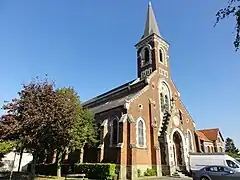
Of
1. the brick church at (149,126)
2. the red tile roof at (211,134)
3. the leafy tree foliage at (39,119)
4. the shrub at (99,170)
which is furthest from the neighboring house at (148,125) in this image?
the red tile roof at (211,134)

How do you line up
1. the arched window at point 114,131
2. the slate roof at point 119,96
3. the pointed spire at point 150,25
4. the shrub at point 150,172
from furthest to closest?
the pointed spire at point 150,25 → the slate roof at point 119,96 → the arched window at point 114,131 → the shrub at point 150,172

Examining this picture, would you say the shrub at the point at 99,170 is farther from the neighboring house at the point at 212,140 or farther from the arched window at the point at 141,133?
the neighboring house at the point at 212,140

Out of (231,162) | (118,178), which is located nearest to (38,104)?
(118,178)

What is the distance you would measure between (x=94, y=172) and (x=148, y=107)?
1167cm

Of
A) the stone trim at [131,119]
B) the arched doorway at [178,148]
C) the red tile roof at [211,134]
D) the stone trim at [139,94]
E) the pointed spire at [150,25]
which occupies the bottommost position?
the arched doorway at [178,148]

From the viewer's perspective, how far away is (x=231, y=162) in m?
22.0

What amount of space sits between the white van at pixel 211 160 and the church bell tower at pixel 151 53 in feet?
50.1

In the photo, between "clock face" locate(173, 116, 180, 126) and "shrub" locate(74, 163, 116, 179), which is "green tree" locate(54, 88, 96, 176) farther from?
"clock face" locate(173, 116, 180, 126)

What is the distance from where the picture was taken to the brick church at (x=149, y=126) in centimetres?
2608

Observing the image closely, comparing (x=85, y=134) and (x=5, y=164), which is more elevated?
(x=85, y=134)

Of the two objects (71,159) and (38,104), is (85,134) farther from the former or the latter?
(38,104)

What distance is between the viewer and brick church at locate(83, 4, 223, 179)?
2608cm

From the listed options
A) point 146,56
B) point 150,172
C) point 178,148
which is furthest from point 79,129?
point 146,56

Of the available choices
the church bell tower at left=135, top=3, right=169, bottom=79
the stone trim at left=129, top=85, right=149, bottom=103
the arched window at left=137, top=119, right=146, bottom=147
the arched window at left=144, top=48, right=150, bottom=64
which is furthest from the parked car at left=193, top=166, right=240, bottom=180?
the arched window at left=144, top=48, right=150, bottom=64
